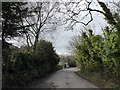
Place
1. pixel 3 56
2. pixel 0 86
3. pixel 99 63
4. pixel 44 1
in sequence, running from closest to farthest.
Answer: pixel 0 86
pixel 3 56
pixel 99 63
pixel 44 1

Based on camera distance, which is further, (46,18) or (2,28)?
(46,18)

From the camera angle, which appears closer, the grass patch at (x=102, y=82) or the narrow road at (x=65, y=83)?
the grass patch at (x=102, y=82)

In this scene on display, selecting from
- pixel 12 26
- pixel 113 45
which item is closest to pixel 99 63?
pixel 113 45

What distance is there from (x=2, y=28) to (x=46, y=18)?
1270 cm

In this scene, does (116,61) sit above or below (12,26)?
below

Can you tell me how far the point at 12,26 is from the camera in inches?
348

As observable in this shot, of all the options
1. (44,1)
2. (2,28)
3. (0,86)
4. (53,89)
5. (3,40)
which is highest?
(44,1)

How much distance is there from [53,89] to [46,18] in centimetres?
1335

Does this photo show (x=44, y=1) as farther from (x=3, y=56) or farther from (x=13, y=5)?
(x=3, y=56)

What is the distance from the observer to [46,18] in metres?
20.6

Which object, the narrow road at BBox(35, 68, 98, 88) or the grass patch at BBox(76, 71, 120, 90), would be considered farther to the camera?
the narrow road at BBox(35, 68, 98, 88)

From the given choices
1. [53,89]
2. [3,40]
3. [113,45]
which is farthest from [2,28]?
[113,45]

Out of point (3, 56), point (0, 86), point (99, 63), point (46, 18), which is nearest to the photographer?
point (0, 86)

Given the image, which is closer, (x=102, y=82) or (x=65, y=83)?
(x=102, y=82)
